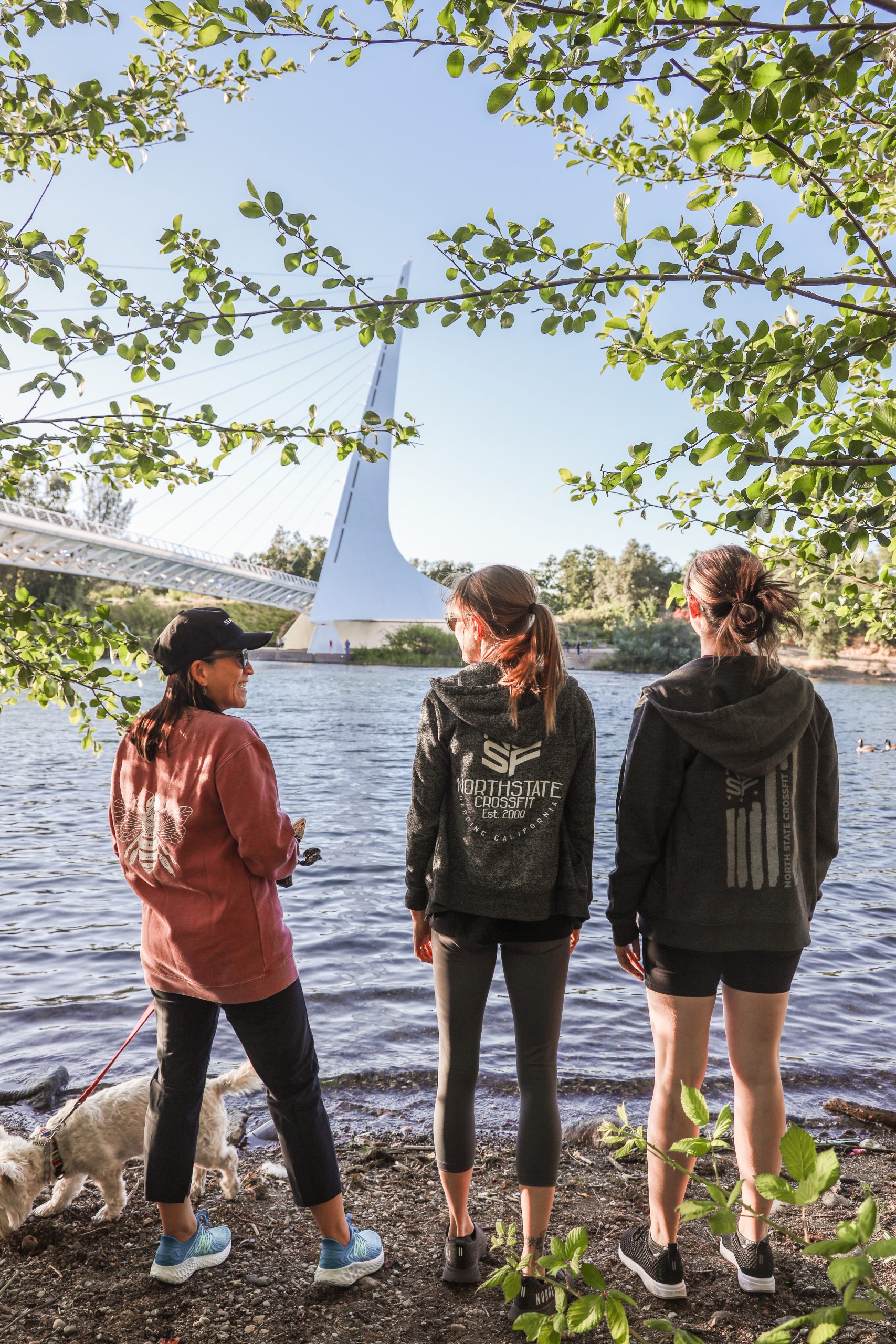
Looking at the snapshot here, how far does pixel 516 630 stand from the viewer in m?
1.85

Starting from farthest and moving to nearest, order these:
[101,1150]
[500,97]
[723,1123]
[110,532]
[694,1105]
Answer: [110,532], [101,1150], [500,97], [723,1123], [694,1105]

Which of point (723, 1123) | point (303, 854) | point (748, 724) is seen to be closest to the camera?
point (723, 1123)

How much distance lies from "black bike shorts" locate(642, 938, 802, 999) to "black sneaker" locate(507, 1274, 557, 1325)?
638 mm

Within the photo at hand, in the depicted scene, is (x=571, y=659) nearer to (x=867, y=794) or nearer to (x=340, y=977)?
(x=867, y=794)

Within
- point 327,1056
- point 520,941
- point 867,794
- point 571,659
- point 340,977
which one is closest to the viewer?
point 520,941

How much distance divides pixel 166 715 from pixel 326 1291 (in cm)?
125

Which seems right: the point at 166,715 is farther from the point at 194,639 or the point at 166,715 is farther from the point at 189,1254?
the point at 189,1254

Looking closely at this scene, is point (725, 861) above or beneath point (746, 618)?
beneath

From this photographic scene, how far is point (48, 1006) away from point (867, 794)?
1070 centimetres

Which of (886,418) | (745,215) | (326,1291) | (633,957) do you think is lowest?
(326,1291)

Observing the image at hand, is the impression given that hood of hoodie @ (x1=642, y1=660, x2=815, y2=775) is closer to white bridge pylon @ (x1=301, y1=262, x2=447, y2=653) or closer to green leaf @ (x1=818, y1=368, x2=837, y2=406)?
green leaf @ (x1=818, y1=368, x2=837, y2=406)

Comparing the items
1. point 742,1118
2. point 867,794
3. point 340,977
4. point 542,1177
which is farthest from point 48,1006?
point 867,794

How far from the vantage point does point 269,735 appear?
56.4 ft

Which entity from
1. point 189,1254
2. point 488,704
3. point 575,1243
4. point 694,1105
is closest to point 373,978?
point 189,1254
